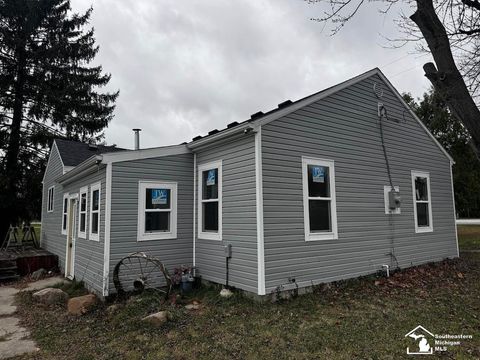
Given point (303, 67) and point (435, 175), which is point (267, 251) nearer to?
point (435, 175)

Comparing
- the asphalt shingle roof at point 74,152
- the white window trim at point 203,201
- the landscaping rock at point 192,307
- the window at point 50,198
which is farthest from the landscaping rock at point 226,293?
the window at point 50,198

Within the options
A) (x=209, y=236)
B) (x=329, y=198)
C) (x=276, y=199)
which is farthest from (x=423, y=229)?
(x=209, y=236)

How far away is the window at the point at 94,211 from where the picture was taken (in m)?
7.73

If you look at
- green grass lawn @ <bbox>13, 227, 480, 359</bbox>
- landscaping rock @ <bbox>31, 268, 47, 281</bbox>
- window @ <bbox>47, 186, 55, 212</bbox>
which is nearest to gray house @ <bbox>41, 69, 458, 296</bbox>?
green grass lawn @ <bbox>13, 227, 480, 359</bbox>

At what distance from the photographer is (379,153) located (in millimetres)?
8648

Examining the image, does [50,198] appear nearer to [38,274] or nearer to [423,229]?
[38,274]

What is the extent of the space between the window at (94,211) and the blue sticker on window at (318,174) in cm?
495

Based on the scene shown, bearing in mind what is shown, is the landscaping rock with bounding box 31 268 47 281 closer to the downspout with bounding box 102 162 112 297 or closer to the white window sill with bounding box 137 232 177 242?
the downspout with bounding box 102 162 112 297

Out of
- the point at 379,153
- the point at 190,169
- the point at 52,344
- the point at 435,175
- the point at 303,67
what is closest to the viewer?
the point at 52,344

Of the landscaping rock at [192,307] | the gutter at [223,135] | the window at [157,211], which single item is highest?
the gutter at [223,135]

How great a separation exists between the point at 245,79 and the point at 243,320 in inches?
526

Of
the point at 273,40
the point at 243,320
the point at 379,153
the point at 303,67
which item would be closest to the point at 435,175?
the point at 379,153

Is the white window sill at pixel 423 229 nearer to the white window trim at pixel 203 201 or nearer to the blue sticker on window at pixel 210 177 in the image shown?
the white window trim at pixel 203 201

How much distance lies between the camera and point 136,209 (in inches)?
284
